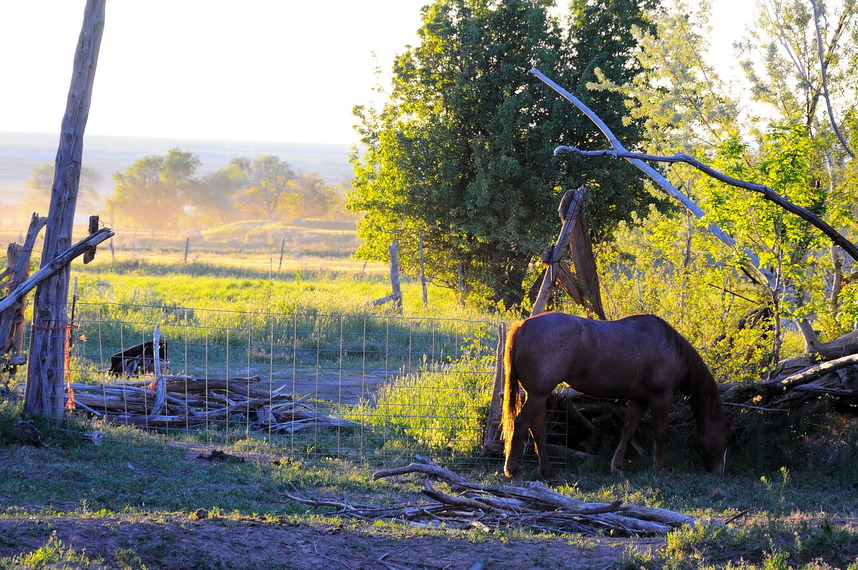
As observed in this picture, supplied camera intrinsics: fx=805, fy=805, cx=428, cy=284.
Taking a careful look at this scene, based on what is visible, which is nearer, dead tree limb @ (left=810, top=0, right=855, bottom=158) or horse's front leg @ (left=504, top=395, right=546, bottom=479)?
horse's front leg @ (left=504, top=395, right=546, bottom=479)

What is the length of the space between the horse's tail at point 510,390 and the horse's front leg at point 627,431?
3.74 feet

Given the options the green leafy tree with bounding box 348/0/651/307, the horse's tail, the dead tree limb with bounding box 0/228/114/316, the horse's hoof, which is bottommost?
the horse's hoof

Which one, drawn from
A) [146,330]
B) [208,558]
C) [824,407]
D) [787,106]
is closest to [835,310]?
[824,407]

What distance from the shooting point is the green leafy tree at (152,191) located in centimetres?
10250

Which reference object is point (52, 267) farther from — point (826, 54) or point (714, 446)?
point (826, 54)

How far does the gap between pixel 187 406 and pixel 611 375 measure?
5.41 m

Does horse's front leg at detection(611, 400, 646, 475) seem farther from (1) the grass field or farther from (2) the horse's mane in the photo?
(2) the horse's mane

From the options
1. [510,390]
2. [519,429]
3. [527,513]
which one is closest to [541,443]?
[519,429]

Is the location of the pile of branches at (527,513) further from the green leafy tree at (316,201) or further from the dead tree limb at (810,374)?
the green leafy tree at (316,201)

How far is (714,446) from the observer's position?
8359 mm

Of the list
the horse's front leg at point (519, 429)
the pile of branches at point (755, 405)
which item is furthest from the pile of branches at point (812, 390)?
the horse's front leg at point (519, 429)

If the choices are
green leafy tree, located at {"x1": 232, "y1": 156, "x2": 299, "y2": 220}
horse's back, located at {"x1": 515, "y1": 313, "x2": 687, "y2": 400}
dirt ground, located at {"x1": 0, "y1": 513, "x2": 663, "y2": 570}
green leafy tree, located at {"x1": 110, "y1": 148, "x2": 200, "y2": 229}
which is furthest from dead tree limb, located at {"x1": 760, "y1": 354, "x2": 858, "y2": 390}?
green leafy tree, located at {"x1": 110, "y1": 148, "x2": 200, "y2": 229}

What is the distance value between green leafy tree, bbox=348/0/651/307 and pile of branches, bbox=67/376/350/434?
10606 mm

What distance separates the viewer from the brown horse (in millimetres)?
8109
